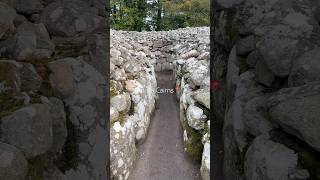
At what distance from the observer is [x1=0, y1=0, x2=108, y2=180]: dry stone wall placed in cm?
150

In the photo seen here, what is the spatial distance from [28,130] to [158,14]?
21.5m

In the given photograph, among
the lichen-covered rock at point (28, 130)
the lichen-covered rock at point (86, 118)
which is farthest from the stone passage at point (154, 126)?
the lichen-covered rock at point (28, 130)

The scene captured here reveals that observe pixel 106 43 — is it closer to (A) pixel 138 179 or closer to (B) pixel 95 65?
(B) pixel 95 65

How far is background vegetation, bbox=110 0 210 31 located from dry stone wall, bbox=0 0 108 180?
19362 mm

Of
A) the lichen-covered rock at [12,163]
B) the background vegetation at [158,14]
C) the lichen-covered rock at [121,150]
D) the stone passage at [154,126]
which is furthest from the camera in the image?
the background vegetation at [158,14]

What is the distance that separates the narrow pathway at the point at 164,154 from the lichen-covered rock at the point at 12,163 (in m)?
5.28

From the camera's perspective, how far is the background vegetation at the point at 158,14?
21281mm

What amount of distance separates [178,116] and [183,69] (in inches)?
65.7

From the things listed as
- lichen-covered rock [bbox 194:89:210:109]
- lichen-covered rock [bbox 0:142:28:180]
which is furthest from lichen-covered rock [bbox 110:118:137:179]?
lichen-covered rock [bbox 0:142:28:180]

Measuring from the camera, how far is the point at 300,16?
5.92ft

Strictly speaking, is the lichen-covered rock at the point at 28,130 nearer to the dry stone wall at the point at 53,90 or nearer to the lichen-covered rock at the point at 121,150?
the dry stone wall at the point at 53,90

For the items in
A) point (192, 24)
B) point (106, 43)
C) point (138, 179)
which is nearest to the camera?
point (106, 43)

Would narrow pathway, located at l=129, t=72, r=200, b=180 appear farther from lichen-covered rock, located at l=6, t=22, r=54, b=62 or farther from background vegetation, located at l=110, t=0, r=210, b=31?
background vegetation, located at l=110, t=0, r=210, b=31

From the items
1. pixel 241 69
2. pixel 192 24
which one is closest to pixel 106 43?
pixel 241 69
